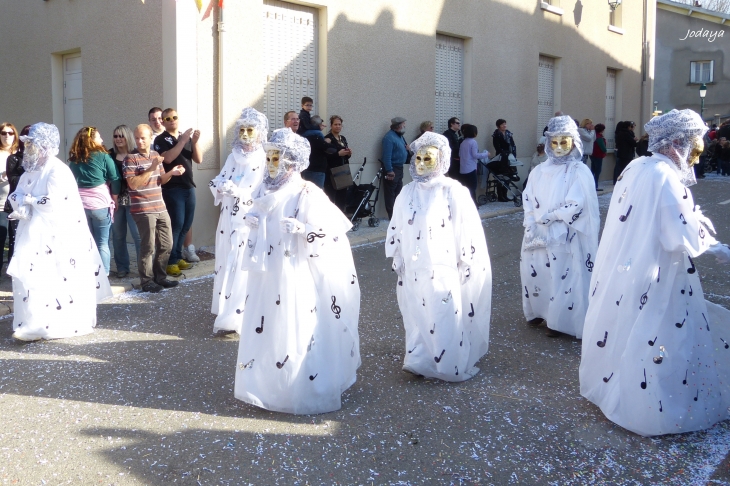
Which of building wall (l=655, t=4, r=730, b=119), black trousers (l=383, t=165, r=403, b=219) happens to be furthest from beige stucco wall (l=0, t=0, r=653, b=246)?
building wall (l=655, t=4, r=730, b=119)

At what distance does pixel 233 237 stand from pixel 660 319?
3.90 meters

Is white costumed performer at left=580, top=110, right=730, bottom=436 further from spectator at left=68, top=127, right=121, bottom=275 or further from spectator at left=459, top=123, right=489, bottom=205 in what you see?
spectator at left=459, top=123, right=489, bottom=205

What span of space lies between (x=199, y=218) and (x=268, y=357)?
6313mm

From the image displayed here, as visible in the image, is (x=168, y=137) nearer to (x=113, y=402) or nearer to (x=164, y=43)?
(x=164, y=43)

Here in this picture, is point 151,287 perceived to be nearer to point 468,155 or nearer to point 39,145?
point 39,145

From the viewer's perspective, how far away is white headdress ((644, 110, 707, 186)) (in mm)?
4602

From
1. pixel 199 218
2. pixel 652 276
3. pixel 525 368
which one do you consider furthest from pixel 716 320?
pixel 199 218

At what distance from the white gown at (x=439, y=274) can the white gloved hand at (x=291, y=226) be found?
108 cm

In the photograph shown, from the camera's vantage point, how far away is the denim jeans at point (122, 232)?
8867 mm

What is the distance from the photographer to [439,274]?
5.53 meters

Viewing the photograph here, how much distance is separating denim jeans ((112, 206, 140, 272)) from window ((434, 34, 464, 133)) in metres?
7.65

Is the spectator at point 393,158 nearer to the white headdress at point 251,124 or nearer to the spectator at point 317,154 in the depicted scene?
the spectator at point 317,154

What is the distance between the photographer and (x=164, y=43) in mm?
10562

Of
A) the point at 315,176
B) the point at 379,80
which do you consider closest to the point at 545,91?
the point at 379,80
